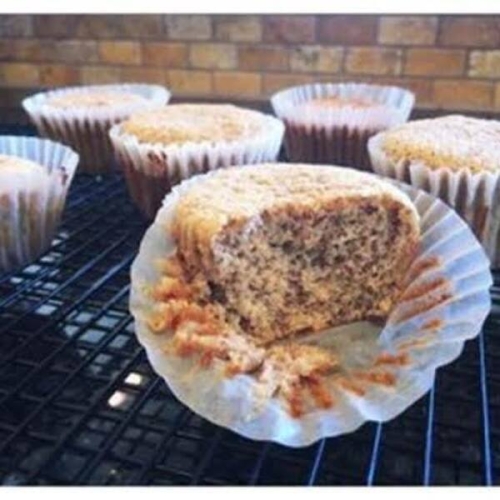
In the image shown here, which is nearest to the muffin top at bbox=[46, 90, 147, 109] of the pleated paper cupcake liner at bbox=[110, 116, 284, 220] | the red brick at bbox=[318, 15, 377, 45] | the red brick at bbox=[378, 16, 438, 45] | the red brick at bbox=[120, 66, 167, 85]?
the red brick at bbox=[120, 66, 167, 85]

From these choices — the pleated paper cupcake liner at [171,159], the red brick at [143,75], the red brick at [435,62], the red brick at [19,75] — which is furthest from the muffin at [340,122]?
the red brick at [19,75]

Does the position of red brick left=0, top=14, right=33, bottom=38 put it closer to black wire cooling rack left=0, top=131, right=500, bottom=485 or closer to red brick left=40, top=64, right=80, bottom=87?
red brick left=40, top=64, right=80, bottom=87

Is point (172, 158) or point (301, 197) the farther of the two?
point (172, 158)

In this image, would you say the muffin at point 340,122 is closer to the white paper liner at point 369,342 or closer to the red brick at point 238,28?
the red brick at point 238,28

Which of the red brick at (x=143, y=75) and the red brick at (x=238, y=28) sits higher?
the red brick at (x=238, y=28)

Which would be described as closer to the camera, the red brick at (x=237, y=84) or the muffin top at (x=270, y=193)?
the muffin top at (x=270, y=193)
